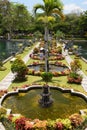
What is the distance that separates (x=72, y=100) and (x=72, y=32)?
240 ft

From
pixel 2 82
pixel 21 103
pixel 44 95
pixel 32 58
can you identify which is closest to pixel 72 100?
pixel 44 95

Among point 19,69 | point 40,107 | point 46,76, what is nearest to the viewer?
point 40,107

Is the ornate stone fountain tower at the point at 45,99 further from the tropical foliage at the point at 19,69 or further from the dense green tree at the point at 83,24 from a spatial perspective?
the dense green tree at the point at 83,24

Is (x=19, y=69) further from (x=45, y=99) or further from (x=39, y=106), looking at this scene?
(x=39, y=106)

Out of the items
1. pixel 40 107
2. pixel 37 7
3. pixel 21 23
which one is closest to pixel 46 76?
pixel 40 107

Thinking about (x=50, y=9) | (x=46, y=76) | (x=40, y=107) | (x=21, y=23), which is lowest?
(x=40, y=107)

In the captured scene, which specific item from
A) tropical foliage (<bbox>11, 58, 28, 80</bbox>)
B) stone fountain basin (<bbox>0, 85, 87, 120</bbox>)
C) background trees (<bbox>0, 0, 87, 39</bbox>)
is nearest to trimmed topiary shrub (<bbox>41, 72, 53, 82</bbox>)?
stone fountain basin (<bbox>0, 85, 87, 120</bbox>)

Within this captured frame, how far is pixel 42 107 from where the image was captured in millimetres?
16125

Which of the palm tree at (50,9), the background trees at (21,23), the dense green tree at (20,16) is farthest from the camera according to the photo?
the dense green tree at (20,16)

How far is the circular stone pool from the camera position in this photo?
15062mm

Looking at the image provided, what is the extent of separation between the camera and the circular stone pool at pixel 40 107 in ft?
49.4

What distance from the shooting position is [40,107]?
52.9 ft

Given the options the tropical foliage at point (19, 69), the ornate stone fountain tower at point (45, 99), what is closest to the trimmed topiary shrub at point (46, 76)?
the tropical foliage at point (19, 69)

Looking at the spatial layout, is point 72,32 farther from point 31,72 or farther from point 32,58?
point 31,72
